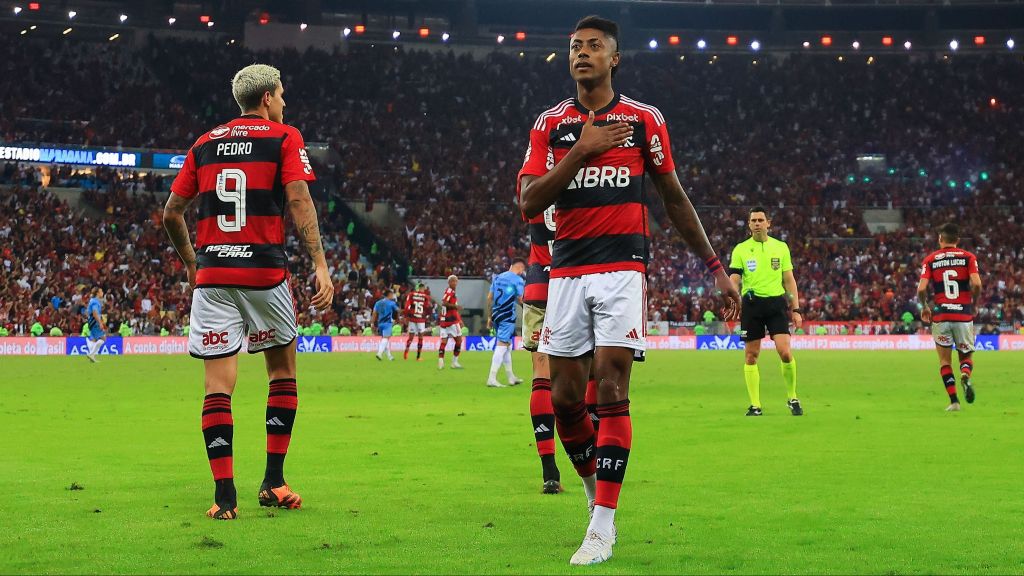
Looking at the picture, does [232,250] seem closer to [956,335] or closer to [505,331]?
[956,335]

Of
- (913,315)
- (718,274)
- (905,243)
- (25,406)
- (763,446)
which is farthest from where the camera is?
(905,243)

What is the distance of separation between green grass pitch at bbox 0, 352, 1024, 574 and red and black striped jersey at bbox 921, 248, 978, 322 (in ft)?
4.59

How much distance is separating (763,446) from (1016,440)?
A: 8.93 ft

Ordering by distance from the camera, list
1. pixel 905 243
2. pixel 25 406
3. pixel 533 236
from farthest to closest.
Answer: pixel 905 243 < pixel 25 406 < pixel 533 236

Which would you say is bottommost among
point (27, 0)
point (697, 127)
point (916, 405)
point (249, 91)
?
point (916, 405)

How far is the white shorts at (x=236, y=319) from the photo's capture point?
23.3 feet

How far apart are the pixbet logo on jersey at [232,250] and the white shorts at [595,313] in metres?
2.17

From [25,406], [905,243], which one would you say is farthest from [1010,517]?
[905,243]

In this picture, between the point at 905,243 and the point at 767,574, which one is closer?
the point at 767,574

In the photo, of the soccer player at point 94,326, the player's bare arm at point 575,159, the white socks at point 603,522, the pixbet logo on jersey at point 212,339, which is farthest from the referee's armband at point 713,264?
the soccer player at point 94,326

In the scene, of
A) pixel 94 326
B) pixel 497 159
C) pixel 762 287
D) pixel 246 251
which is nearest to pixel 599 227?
pixel 246 251

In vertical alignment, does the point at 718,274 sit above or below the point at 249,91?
below

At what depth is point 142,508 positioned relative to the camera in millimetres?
7105

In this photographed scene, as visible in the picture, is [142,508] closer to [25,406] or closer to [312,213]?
[312,213]
